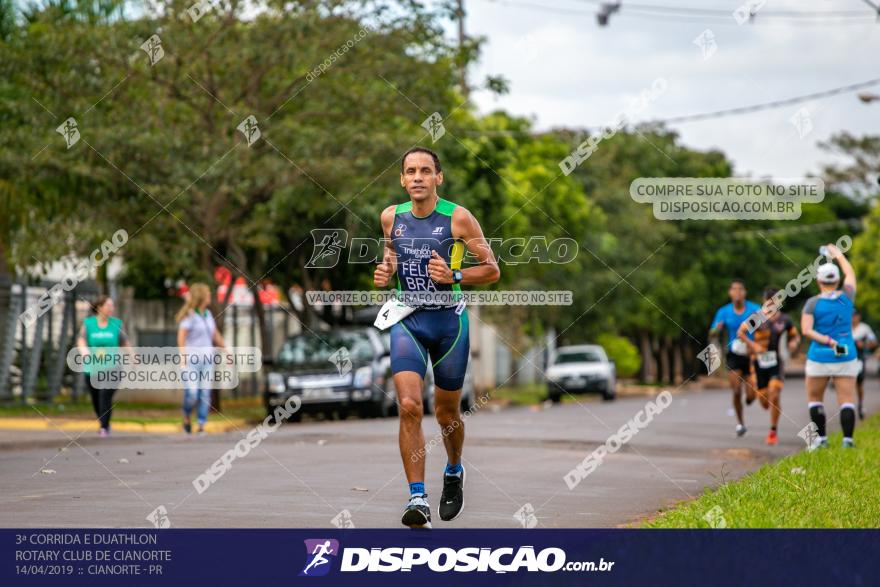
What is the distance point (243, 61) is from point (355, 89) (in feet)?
7.89

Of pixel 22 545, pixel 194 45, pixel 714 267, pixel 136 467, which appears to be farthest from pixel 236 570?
pixel 714 267

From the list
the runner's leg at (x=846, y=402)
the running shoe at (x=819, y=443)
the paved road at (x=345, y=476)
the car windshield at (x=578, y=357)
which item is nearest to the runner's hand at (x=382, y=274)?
the paved road at (x=345, y=476)

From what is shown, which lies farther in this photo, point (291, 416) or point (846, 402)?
point (291, 416)

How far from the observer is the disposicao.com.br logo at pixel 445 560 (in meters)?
6.59

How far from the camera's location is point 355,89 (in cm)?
2566

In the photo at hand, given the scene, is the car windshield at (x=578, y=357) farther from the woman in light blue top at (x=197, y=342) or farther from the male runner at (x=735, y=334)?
the woman in light blue top at (x=197, y=342)

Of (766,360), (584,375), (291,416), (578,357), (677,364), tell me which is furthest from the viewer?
(677,364)

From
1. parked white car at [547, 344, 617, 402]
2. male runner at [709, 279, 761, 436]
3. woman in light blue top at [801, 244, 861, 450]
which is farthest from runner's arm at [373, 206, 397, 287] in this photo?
parked white car at [547, 344, 617, 402]

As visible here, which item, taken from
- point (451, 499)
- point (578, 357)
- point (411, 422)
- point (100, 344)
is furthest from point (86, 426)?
point (578, 357)

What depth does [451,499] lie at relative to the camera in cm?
862

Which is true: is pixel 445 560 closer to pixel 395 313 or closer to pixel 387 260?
pixel 395 313

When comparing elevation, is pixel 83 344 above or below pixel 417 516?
above

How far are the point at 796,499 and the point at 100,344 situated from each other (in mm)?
11147

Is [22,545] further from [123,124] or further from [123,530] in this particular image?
[123,124]
